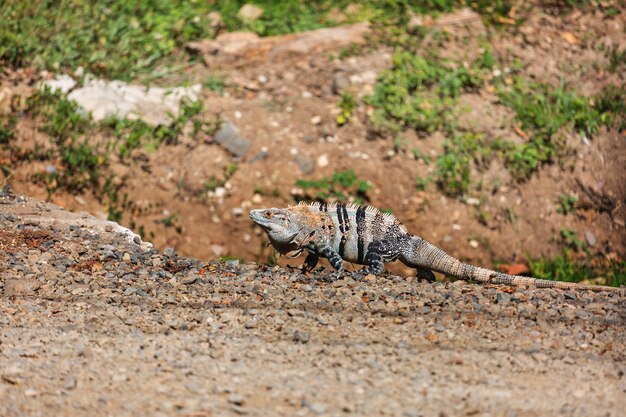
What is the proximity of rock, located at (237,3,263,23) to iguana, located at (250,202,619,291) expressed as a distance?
5546 mm

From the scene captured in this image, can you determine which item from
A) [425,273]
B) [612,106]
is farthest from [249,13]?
[425,273]

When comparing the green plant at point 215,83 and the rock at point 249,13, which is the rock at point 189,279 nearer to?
the green plant at point 215,83

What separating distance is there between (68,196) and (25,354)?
4.83 meters

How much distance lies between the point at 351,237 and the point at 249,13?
19.3 ft

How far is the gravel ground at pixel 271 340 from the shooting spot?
443 centimetres

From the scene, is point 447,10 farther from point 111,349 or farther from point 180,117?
point 111,349

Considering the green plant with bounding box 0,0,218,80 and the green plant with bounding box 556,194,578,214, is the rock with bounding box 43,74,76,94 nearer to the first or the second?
the green plant with bounding box 0,0,218,80

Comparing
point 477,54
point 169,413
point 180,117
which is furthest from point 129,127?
point 169,413

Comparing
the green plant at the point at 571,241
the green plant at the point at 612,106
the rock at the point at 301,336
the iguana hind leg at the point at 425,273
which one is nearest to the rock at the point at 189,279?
the rock at the point at 301,336

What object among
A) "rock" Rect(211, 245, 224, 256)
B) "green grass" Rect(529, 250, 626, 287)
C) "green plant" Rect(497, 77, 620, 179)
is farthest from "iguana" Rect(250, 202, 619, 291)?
"green plant" Rect(497, 77, 620, 179)

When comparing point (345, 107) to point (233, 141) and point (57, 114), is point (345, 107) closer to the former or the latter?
point (233, 141)

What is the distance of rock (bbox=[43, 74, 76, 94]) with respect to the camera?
10305 mm

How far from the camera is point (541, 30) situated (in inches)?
457

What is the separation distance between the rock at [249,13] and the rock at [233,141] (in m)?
2.10
